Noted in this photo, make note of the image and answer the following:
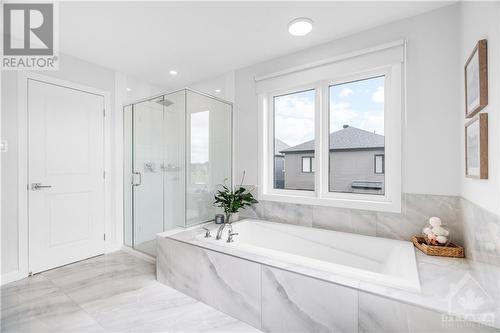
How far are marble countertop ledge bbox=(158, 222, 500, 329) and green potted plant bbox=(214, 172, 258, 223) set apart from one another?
42.5 inches

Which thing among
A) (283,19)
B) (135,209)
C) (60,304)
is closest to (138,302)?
(60,304)

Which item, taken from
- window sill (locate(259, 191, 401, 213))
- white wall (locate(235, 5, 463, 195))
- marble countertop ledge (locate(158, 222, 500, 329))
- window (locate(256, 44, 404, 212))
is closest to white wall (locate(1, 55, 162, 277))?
window (locate(256, 44, 404, 212))

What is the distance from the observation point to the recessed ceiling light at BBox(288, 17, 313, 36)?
2.06 metres

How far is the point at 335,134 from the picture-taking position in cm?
251

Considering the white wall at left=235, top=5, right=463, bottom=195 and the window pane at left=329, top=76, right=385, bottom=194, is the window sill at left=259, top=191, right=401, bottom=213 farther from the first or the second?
the white wall at left=235, top=5, right=463, bottom=195

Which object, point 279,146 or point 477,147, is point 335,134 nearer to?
point 279,146

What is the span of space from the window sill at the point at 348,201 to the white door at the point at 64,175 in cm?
220

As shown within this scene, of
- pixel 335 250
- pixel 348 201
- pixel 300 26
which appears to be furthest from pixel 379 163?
pixel 300 26

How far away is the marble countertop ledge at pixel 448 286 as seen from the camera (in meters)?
1.09

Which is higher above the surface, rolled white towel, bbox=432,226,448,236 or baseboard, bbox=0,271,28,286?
rolled white towel, bbox=432,226,448,236

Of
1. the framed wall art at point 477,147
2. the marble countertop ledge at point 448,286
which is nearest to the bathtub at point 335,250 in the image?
the marble countertop ledge at point 448,286

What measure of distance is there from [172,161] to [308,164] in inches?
62.2

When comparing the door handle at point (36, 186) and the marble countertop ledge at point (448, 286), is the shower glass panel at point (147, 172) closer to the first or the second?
the door handle at point (36, 186)

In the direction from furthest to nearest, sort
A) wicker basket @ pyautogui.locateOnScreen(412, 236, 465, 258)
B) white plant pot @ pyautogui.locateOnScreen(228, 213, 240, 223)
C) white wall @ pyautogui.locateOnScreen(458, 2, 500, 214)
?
white plant pot @ pyautogui.locateOnScreen(228, 213, 240, 223) → wicker basket @ pyautogui.locateOnScreen(412, 236, 465, 258) → white wall @ pyautogui.locateOnScreen(458, 2, 500, 214)
